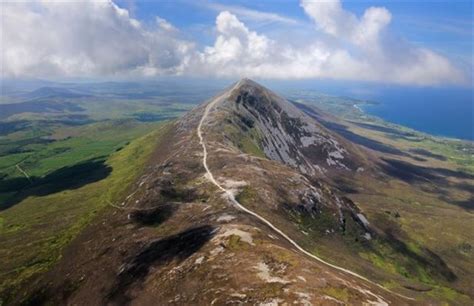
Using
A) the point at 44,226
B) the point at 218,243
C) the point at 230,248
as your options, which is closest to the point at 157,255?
the point at 218,243

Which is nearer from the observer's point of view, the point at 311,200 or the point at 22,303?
the point at 22,303

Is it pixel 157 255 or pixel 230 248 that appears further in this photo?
pixel 157 255

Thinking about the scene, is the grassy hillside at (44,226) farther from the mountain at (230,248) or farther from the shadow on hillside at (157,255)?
the shadow on hillside at (157,255)

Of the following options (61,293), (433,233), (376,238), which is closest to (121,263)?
(61,293)

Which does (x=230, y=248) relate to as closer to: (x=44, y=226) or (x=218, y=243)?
(x=218, y=243)

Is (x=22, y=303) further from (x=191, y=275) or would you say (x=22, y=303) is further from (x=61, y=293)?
(x=191, y=275)

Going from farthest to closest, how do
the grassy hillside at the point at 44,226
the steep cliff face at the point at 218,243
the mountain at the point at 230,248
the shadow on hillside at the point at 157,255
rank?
the grassy hillside at the point at 44,226, the shadow on hillside at the point at 157,255, the mountain at the point at 230,248, the steep cliff face at the point at 218,243

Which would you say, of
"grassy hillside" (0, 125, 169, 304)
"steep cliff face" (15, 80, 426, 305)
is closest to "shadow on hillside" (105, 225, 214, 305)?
"steep cliff face" (15, 80, 426, 305)

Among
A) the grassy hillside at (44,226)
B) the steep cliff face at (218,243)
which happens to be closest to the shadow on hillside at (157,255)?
the steep cliff face at (218,243)

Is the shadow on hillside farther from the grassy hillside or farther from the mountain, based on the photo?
the grassy hillside
